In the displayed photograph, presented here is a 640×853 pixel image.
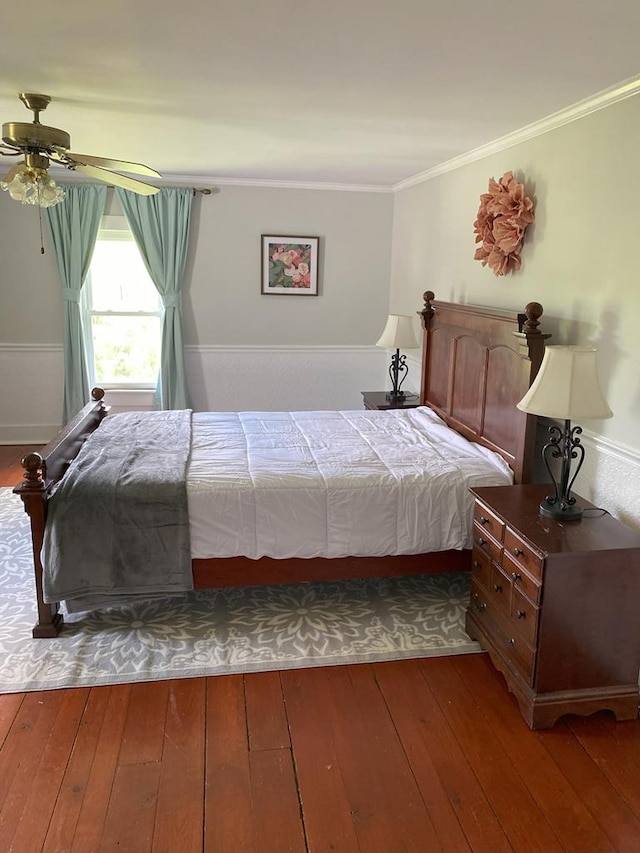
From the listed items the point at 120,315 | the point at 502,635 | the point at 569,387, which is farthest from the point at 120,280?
the point at 502,635

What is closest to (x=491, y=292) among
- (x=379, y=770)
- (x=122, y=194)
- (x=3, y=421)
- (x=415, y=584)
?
(x=415, y=584)

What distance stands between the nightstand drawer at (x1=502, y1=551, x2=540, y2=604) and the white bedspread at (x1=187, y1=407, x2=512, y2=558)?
0.52m

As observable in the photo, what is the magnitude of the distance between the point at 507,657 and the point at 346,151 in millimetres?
3140

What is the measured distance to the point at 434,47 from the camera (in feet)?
7.02

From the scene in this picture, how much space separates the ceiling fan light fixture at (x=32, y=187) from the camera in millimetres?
2744

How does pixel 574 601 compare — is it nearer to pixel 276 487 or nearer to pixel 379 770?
pixel 379 770

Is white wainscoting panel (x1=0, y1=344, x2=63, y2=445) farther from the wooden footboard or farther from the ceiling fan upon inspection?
the ceiling fan

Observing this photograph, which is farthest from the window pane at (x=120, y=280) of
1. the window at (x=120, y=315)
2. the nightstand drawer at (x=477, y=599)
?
the nightstand drawer at (x=477, y=599)

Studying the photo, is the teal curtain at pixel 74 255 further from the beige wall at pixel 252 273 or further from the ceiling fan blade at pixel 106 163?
the ceiling fan blade at pixel 106 163

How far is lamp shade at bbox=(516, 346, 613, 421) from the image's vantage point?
7.59 ft

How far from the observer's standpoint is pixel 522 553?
237 centimetres

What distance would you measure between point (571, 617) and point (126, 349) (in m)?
4.55

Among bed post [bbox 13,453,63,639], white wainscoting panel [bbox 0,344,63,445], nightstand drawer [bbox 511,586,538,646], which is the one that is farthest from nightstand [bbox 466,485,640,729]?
white wainscoting panel [bbox 0,344,63,445]

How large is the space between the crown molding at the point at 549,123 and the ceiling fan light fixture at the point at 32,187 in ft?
7.60
